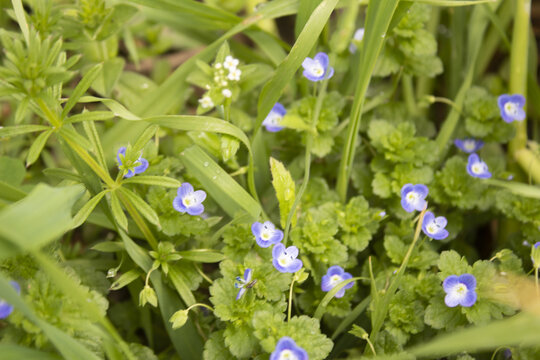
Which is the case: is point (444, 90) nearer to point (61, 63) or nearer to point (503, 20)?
point (503, 20)

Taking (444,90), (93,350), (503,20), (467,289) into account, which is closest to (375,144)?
(467,289)

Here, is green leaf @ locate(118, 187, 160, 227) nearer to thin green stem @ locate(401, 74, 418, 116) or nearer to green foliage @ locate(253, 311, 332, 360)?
green foliage @ locate(253, 311, 332, 360)

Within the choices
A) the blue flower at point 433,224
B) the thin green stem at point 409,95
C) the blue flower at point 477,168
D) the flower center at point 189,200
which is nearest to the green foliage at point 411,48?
the thin green stem at point 409,95

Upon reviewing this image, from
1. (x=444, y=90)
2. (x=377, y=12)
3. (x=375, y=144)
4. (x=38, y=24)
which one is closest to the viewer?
(x=377, y=12)

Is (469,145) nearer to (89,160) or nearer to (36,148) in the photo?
(89,160)

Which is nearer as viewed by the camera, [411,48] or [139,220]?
[139,220]

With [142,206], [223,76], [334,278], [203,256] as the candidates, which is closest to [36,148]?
[142,206]
